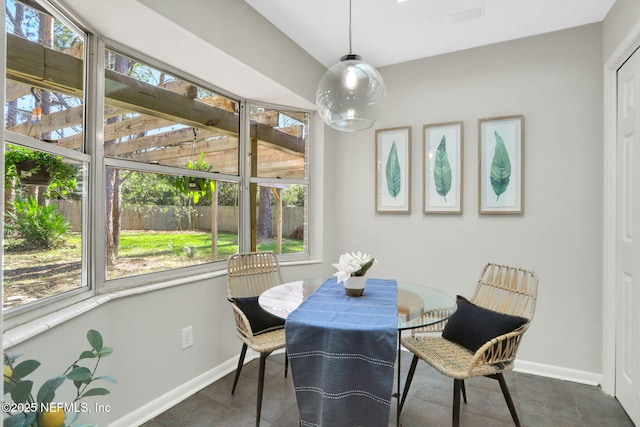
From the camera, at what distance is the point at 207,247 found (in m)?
2.64

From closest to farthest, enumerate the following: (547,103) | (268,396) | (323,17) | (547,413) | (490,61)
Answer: (547,413) < (268,396) < (323,17) < (547,103) < (490,61)

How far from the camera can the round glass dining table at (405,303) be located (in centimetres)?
165

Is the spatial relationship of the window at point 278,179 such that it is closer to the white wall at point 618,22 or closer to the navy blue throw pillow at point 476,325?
the navy blue throw pillow at point 476,325

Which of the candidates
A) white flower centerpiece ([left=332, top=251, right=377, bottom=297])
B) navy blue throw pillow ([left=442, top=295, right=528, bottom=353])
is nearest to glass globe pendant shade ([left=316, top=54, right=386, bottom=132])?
white flower centerpiece ([left=332, top=251, right=377, bottom=297])

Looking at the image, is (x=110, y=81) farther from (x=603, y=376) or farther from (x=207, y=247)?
(x=603, y=376)

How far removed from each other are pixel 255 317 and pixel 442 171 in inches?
78.0

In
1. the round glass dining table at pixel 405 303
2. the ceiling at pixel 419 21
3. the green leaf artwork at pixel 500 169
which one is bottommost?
the round glass dining table at pixel 405 303

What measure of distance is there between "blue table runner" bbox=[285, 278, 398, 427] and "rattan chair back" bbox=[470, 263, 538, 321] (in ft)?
3.05

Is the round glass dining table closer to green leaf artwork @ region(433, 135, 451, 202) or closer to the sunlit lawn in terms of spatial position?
the sunlit lawn

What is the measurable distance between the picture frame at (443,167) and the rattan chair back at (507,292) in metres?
0.80

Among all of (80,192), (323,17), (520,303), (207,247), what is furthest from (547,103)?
(80,192)

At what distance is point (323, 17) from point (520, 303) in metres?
2.41

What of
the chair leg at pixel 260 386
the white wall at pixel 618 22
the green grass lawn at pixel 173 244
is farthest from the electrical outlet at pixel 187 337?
the white wall at pixel 618 22

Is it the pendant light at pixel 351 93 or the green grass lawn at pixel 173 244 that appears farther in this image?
the green grass lawn at pixel 173 244
